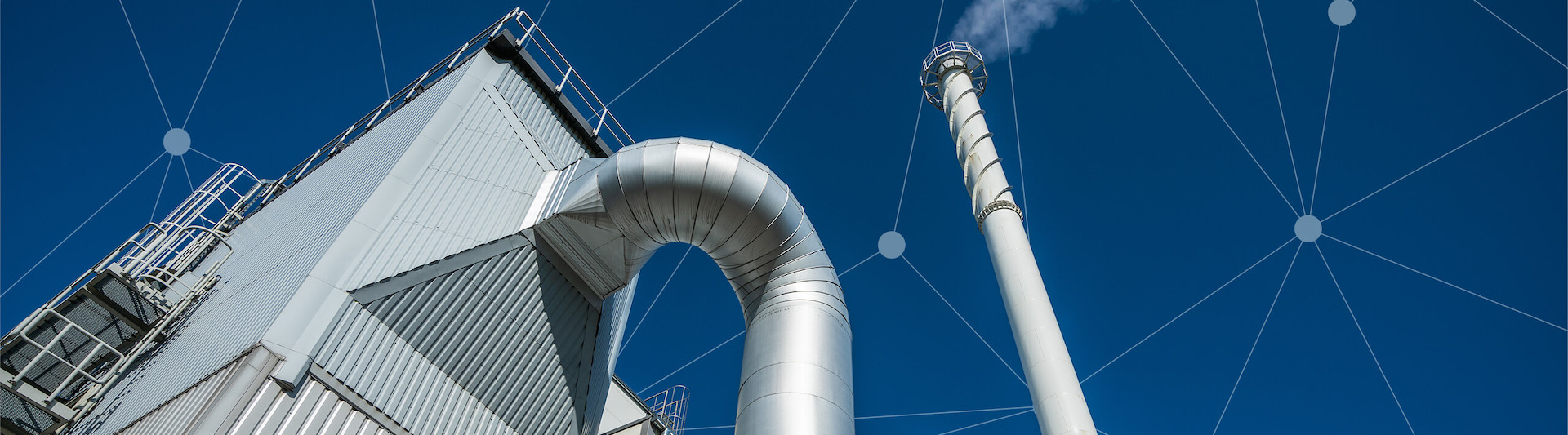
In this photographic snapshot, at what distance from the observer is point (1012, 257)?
2347 centimetres

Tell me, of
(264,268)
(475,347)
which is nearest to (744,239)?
(475,347)

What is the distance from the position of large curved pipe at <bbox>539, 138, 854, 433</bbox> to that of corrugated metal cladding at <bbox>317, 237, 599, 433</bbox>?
1096 millimetres

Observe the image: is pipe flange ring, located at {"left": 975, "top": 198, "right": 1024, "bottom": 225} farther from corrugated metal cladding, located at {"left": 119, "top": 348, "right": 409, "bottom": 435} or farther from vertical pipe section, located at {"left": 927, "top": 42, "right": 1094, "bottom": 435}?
corrugated metal cladding, located at {"left": 119, "top": 348, "right": 409, "bottom": 435}

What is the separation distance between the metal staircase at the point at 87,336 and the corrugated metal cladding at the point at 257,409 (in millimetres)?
2344

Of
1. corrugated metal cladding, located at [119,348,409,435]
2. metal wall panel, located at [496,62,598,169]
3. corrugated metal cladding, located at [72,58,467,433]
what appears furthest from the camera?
metal wall panel, located at [496,62,598,169]

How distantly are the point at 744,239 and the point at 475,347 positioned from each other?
4.95 metres

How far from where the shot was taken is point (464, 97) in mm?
16406

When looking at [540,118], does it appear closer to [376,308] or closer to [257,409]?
[376,308]

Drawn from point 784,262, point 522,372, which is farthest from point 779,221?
point 522,372

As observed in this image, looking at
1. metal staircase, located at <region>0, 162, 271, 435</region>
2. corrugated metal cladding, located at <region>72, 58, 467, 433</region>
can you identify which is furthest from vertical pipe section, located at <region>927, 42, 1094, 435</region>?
metal staircase, located at <region>0, 162, 271, 435</region>

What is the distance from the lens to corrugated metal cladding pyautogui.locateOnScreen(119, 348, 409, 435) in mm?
9898

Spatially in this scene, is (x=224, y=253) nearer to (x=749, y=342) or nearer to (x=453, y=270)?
(x=453, y=270)

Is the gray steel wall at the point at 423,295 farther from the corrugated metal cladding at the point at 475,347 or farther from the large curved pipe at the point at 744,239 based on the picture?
the large curved pipe at the point at 744,239

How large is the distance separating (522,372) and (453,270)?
2420 mm
